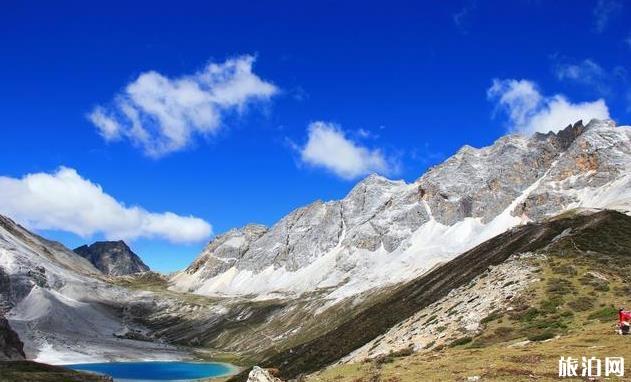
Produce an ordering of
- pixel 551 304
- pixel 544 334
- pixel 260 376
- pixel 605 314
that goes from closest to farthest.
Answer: pixel 260 376, pixel 544 334, pixel 605 314, pixel 551 304

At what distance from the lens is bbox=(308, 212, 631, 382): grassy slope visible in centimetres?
3294

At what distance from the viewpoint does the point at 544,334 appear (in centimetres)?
4294

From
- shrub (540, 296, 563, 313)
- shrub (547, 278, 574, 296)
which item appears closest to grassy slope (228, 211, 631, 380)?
shrub (547, 278, 574, 296)

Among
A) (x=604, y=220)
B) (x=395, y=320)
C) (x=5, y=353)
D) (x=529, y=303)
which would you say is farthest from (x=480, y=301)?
(x=5, y=353)

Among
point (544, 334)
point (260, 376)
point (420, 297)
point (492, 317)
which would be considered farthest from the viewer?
point (420, 297)

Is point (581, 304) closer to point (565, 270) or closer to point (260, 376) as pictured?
point (565, 270)

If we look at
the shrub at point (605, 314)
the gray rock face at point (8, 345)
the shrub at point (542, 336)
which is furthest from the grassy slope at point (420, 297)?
the gray rock face at point (8, 345)

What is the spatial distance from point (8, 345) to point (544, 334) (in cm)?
11840

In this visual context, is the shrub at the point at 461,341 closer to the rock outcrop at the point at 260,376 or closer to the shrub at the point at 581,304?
the shrub at the point at 581,304

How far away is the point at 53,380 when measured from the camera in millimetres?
77875

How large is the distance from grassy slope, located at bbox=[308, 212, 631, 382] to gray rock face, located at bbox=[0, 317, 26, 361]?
96869mm

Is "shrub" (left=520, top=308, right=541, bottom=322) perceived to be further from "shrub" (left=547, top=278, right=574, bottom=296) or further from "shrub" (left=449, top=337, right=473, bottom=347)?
"shrub" (left=449, top=337, right=473, bottom=347)

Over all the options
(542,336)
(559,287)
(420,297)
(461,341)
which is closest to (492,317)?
(461,341)

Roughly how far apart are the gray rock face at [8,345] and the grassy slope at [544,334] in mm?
96869
